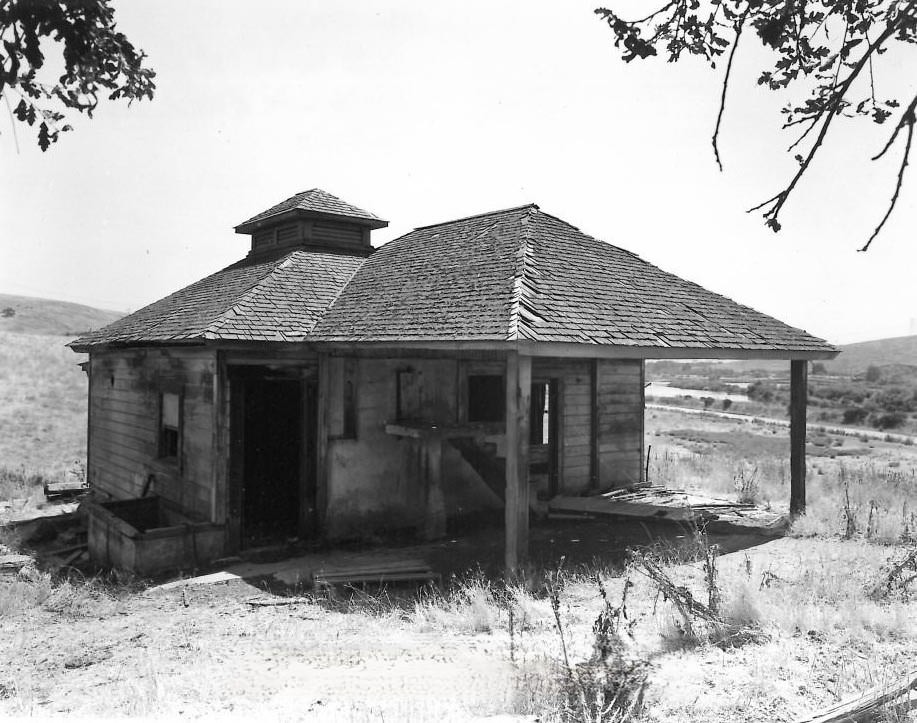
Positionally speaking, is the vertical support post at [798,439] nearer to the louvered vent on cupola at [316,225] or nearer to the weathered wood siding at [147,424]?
the louvered vent on cupola at [316,225]

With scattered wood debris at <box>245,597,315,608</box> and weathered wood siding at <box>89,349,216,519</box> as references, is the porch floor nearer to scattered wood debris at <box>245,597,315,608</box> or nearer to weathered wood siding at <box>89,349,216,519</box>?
scattered wood debris at <box>245,597,315,608</box>

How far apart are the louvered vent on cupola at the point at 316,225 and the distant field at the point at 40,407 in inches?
363

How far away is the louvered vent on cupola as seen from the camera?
15.1 metres

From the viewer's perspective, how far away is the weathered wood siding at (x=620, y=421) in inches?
527

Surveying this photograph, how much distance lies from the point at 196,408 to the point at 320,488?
2.22m

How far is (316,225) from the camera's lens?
50.0 ft

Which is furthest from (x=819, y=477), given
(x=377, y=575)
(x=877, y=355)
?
(x=877, y=355)

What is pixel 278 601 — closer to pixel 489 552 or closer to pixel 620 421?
pixel 489 552

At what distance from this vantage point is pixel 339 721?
450 cm

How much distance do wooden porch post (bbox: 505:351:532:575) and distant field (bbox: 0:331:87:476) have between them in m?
15.7

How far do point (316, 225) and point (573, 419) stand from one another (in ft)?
22.6

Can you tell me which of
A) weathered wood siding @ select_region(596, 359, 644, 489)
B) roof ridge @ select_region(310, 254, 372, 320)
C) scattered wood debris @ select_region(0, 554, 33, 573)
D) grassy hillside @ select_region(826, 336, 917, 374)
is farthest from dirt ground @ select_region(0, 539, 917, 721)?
grassy hillside @ select_region(826, 336, 917, 374)

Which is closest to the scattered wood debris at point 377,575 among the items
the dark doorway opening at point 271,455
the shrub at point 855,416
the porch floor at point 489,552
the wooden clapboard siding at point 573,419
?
the porch floor at point 489,552

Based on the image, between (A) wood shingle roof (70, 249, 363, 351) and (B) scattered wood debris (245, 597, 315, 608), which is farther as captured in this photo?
(A) wood shingle roof (70, 249, 363, 351)
